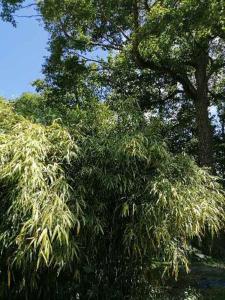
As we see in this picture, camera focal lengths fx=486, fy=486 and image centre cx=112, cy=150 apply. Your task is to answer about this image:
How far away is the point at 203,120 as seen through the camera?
11.6 metres

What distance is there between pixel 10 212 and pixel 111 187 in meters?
1.21

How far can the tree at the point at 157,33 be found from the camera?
866cm

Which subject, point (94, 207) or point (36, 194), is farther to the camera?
point (94, 207)

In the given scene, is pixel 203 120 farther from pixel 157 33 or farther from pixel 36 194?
pixel 36 194

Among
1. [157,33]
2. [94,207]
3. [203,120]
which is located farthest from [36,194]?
[203,120]

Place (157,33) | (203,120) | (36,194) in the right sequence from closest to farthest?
(36,194) < (157,33) < (203,120)

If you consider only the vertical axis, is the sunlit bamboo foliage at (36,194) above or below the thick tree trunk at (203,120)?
below

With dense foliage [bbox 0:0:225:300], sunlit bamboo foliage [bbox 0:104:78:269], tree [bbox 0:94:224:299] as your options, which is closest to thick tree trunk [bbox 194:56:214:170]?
dense foliage [bbox 0:0:225:300]

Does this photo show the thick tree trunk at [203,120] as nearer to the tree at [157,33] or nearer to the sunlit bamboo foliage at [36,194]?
the tree at [157,33]

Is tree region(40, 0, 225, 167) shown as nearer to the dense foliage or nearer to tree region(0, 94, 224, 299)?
the dense foliage

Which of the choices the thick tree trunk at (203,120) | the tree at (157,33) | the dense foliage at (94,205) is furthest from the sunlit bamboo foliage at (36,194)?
the thick tree trunk at (203,120)

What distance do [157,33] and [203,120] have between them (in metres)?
3.14

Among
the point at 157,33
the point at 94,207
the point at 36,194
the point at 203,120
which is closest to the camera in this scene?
the point at 36,194

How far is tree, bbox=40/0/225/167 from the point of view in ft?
28.4
